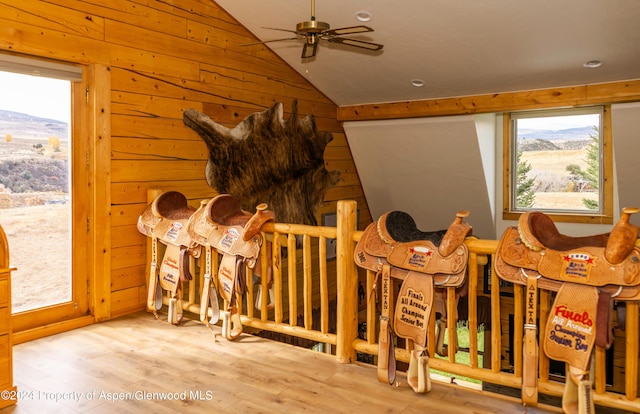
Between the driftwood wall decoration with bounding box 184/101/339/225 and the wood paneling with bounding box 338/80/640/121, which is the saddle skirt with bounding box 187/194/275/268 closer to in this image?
the driftwood wall decoration with bounding box 184/101/339/225

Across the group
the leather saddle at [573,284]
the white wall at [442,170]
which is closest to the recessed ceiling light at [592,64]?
the white wall at [442,170]

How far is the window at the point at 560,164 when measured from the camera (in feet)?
17.8

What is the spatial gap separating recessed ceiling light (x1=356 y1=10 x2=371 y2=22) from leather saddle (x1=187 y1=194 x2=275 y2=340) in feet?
5.95

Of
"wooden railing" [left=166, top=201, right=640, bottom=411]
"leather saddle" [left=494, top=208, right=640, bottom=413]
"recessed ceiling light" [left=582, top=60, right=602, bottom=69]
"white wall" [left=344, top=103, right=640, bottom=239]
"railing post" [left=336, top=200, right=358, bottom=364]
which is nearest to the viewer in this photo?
"leather saddle" [left=494, top=208, right=640, bottom=413]

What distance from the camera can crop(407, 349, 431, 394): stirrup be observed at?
7.82 feet

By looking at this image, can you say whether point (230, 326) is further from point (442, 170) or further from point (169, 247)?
point (442, 170)

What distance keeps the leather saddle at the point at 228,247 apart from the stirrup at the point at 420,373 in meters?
1.15

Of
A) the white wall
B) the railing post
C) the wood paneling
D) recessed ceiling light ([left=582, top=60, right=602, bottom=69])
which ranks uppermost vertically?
recessed ceiling light ([left=582, top=60, right=602, bottom=69])

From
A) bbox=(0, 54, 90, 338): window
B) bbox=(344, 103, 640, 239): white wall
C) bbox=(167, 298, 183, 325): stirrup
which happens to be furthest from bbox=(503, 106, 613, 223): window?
bbox=(0, 54, 90, 338): window

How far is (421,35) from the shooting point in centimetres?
408

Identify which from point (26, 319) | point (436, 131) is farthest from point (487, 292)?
point (26, 319)

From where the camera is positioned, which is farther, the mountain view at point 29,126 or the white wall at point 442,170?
the white wall at point 442,170

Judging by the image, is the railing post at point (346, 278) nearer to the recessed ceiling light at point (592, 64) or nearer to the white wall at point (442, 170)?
the recessed ceiling light at point (592, 64)

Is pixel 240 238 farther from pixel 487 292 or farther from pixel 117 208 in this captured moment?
pixel 487 292
